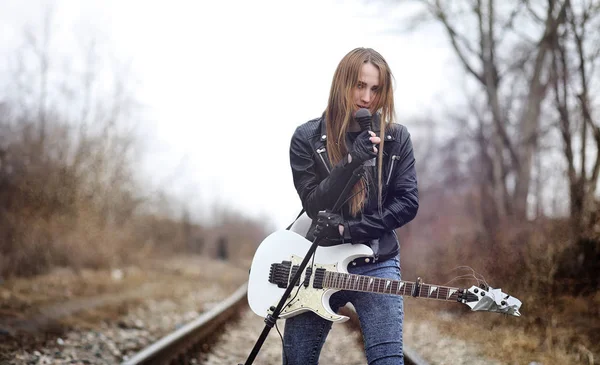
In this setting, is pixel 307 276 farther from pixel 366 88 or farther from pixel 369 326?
pixel 366 88

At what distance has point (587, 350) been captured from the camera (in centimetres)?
579

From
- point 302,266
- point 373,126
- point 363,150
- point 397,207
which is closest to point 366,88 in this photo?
point 373,126

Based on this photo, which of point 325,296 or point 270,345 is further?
point 270,345

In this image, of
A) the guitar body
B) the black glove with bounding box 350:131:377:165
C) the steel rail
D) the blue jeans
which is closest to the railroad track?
the steel rail

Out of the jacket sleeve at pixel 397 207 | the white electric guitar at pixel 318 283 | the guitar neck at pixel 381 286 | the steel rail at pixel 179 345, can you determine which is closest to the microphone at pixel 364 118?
the jacket sleeve at pixel 397 207

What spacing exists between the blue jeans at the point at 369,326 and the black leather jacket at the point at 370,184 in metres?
0.15

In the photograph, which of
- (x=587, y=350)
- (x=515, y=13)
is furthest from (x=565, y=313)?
(x=515, y=13)

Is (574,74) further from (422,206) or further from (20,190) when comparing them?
(422,206)

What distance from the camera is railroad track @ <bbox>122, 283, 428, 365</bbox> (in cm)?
593

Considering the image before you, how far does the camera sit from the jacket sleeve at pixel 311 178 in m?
2.69

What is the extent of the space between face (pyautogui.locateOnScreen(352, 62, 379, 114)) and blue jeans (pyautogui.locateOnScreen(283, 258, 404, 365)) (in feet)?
2.20

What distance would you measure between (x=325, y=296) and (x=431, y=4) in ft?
43.6

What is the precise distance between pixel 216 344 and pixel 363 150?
606cm

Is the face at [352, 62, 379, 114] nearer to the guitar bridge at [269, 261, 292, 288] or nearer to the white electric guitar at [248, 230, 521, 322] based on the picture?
the white electric guitar at [248, 230, 521, 322]
